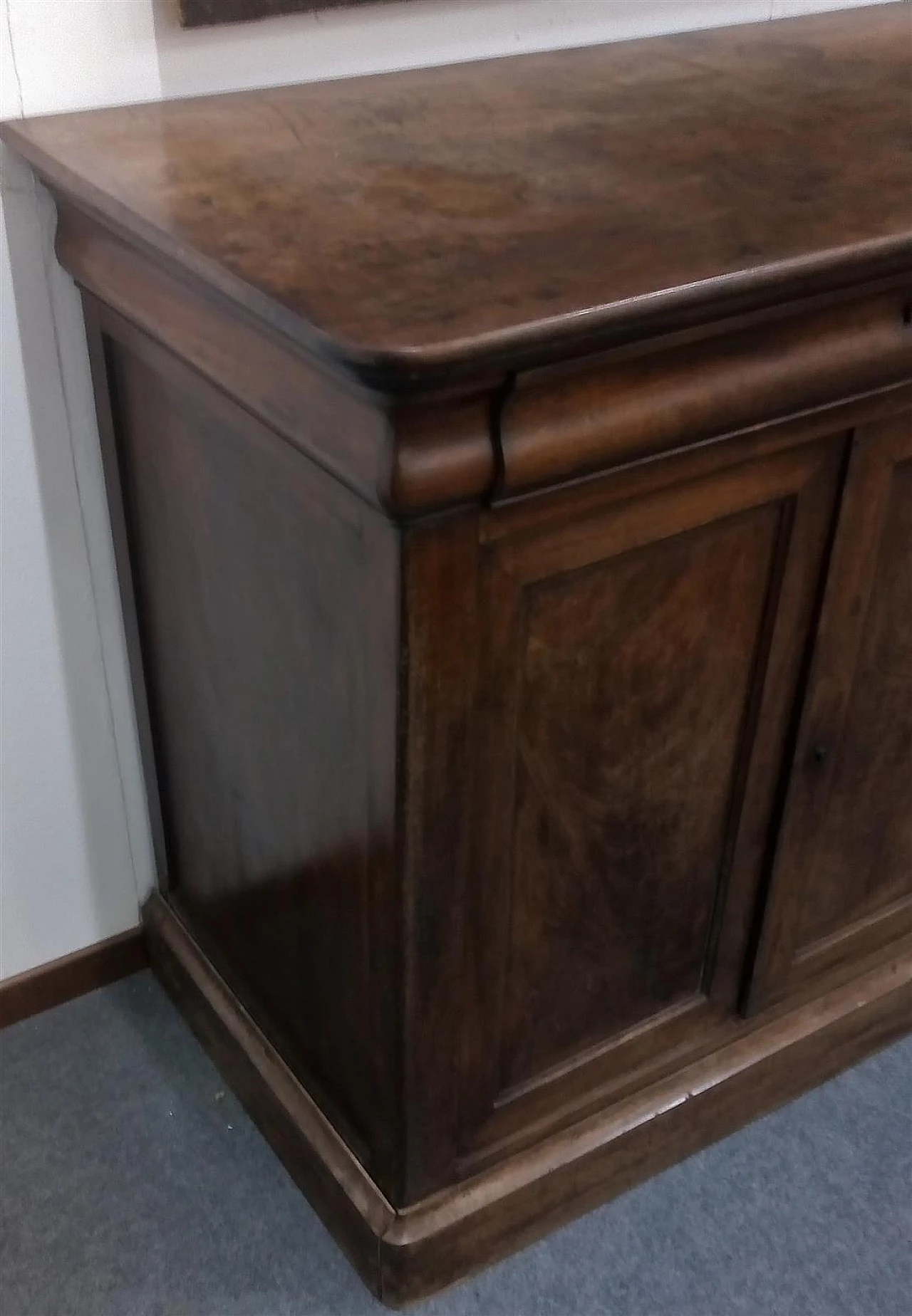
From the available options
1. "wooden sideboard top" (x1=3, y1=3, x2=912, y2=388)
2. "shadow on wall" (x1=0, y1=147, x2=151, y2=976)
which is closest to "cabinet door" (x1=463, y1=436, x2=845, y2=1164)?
"wooden sideboard top" (x1=3, y1=3, x2=912, y2=388)

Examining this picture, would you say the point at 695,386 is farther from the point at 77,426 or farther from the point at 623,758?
the point at 77,426

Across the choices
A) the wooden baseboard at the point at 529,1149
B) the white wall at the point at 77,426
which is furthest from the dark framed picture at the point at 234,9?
the wooden baseboard at the point at 529,1149

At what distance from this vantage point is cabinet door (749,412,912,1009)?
1.09 meters

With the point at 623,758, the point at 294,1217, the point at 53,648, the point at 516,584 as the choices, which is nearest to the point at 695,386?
the point at 516,584

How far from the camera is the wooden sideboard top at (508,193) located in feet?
2.58

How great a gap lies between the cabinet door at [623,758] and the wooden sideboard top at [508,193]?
0.15 metres

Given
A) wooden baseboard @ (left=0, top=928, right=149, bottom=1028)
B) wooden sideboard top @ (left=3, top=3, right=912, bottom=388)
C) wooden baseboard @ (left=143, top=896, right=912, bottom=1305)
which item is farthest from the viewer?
wooden baseboard @ (left=0, top=928, right=149, bottom=1028)

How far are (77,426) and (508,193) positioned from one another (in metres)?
0.50

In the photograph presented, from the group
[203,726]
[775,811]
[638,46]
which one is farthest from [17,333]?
[775,811]

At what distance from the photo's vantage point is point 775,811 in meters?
1.23

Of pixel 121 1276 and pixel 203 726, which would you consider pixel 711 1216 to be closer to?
pixel 121 1276

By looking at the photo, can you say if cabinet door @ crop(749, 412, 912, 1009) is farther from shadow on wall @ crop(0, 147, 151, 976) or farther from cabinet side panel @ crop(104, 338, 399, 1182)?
shadow on wall @ crop(0, 147, 151, 976)

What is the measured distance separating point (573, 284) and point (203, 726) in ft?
2.15

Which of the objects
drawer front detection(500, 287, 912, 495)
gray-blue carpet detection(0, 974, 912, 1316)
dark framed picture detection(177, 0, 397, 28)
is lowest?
gray-blue carpet detection(0, 974, 912, 1316)
